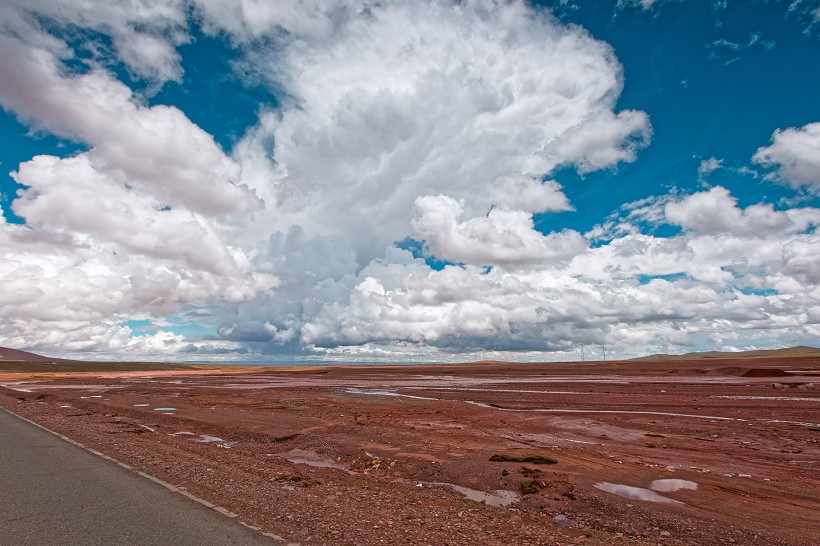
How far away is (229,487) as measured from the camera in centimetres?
1111

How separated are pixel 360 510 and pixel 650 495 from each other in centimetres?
725

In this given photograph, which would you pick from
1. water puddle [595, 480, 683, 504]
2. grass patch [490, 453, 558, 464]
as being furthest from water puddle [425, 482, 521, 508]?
grass patch [490, 453, 558, 464]

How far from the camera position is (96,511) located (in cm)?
900

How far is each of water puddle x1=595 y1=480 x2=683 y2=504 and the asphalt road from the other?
28.4ft

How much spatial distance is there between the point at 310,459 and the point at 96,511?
8341mm

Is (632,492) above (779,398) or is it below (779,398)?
above

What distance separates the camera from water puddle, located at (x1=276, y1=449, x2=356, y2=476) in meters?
15.6

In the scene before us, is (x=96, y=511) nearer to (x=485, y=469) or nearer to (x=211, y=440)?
(x=485, y=469)

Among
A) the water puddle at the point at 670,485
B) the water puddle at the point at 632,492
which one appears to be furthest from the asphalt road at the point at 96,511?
the water puddle at the point at 670,485

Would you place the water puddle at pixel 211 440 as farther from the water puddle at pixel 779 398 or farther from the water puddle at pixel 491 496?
the water puddle at pixel 779 398

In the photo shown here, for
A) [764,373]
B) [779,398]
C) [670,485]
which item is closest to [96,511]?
[670,485]

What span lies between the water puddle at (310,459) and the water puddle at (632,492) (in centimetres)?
710

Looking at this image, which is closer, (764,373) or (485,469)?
(485,469)

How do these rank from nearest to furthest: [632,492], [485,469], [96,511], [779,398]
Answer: [96,511] < [632,492] < [485,469] < [779,398]
